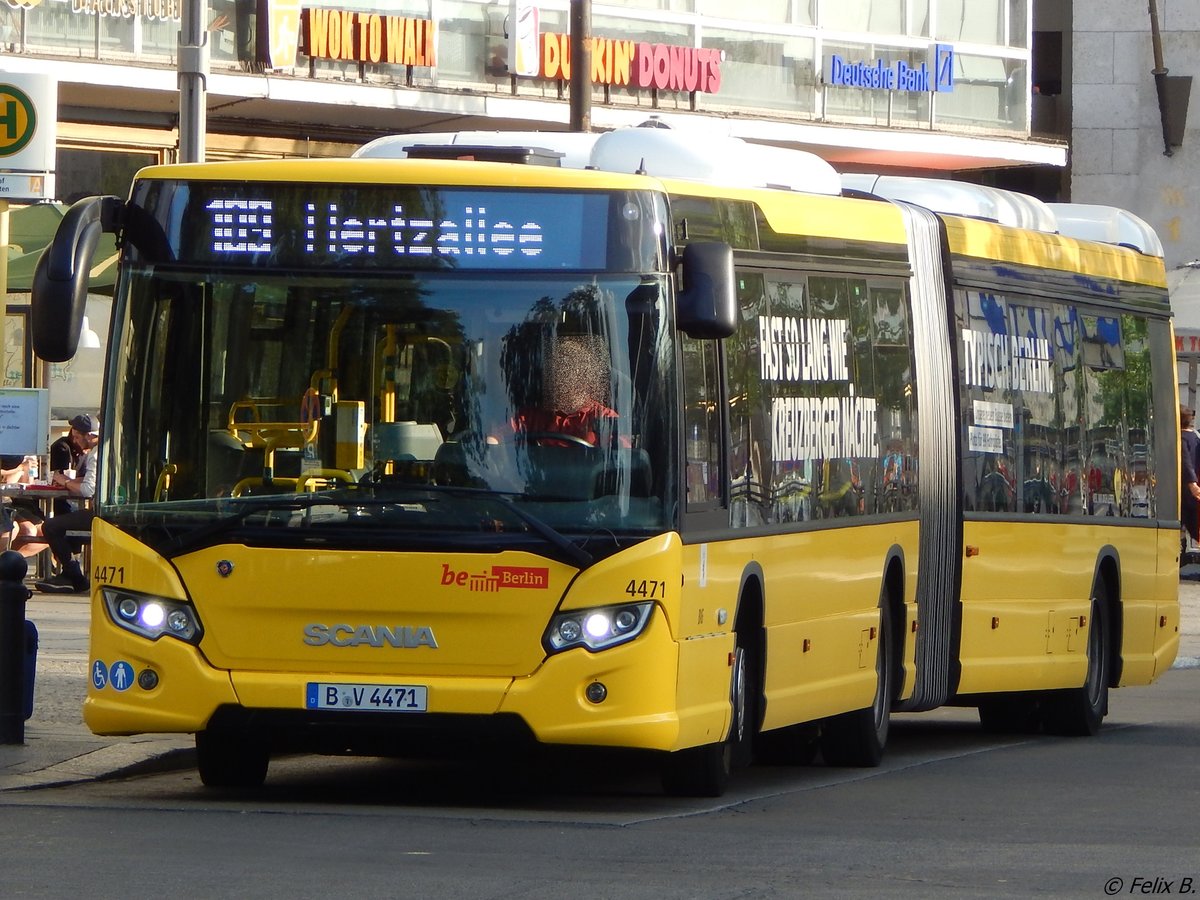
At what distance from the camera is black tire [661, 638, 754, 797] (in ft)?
37.6

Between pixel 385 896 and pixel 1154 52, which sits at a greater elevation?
pixel 1154 52

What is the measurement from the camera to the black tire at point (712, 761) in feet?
37.6

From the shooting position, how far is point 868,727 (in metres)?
13.6

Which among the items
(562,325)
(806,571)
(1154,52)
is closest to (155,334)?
(562,325)

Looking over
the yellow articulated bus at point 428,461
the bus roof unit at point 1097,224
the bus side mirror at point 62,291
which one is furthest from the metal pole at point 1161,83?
the bus side mirror at point 62,291

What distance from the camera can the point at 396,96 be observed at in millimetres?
26500

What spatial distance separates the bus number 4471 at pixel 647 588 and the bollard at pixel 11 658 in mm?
3360

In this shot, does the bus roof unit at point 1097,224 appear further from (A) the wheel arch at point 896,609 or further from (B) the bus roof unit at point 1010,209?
(A) the wheel arch at point 896,609

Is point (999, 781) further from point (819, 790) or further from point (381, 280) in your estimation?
point (381, 280)

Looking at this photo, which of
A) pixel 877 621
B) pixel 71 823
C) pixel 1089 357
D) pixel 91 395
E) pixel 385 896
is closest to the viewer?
pixel 385 896

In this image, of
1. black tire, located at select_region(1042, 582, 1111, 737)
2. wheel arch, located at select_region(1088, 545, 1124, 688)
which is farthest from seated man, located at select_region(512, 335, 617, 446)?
wheel arch, located at select_region(1088, 545, 1124, 688)

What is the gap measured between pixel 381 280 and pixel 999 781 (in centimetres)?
407

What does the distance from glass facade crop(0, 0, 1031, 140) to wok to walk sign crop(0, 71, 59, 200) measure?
9281 millimetres

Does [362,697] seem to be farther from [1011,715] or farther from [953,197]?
[1011,715]
